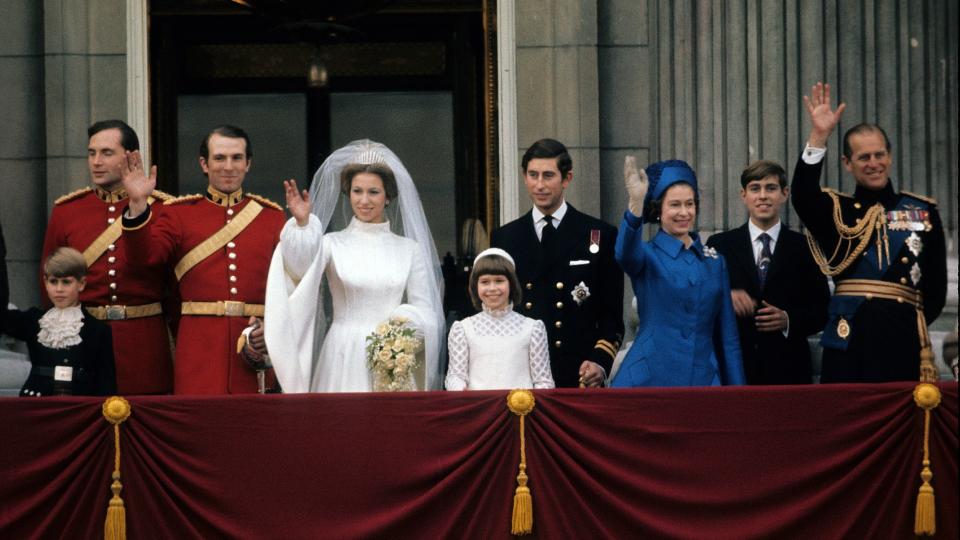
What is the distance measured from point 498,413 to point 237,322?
1717 millimetres

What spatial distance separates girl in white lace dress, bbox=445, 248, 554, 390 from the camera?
7.97 m

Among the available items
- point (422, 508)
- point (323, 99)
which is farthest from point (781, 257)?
point (323, 99)

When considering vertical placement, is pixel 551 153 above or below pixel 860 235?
above

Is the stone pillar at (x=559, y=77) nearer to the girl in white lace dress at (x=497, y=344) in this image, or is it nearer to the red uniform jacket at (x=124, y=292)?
the girl in white lace dress at (x=497, y=344)

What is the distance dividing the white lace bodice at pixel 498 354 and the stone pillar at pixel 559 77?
290 cm

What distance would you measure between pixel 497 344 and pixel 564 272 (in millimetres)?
661

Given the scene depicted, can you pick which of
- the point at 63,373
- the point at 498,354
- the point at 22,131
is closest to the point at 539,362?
the point at 498,354

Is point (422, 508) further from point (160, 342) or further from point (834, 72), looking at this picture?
point (834, 72)

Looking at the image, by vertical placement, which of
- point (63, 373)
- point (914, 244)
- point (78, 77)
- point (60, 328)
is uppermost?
point (78, 77)

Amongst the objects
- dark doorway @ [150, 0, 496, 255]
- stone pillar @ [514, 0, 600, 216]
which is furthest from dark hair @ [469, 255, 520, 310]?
dark doorway @ [150, 0, 496, 255]

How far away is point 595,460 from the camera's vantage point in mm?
7273

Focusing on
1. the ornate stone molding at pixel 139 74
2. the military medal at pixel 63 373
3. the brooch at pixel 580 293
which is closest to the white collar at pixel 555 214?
the brooch at pixel 580 293

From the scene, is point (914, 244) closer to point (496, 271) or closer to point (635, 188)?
point (635, 188)

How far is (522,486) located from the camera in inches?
285
